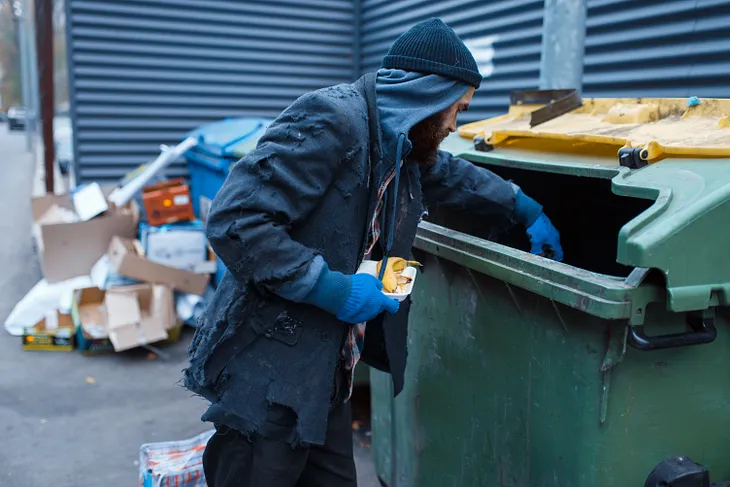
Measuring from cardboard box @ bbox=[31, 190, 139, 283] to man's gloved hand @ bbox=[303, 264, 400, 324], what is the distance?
12.5 feet

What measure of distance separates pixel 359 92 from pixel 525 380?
85cm

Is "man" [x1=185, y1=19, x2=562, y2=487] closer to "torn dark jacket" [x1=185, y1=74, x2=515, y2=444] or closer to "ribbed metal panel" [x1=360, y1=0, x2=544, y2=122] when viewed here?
"torn dark jacket" [x1=185, y1=74, x2=515, y2=444]

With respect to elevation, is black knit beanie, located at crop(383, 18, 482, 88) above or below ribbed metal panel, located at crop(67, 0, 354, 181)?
below

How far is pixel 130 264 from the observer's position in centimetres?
445

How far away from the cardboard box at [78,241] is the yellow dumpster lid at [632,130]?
3287mm

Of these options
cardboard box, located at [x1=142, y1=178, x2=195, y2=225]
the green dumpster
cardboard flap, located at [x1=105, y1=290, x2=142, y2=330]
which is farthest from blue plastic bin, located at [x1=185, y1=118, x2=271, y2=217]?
the green dumpster

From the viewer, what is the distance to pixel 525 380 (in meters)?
1.67

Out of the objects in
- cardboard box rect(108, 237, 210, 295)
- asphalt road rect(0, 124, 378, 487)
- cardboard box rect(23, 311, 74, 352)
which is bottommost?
asphalt road rect(0, 124, 378, 487)

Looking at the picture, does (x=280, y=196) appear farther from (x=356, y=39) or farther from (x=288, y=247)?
(x=356, y=39)

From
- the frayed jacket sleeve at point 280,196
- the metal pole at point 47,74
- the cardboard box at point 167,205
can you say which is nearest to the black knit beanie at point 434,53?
the frayed jacket sleeve at point 280,196

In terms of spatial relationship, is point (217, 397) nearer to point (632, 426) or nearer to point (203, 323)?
point (203, 323)

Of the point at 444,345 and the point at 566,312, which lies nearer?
the point at 566,312

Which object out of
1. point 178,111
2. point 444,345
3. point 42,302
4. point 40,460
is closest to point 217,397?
point 444,345

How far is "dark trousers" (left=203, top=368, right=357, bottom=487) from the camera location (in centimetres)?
158
